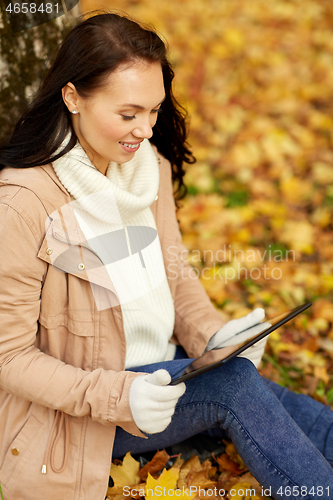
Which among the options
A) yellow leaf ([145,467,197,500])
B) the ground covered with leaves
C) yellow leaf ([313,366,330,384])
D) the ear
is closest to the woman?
the ear

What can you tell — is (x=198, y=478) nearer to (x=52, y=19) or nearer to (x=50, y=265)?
(x=50, y=265)

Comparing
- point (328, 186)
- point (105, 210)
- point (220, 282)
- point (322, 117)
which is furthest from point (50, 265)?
point (322, 117)

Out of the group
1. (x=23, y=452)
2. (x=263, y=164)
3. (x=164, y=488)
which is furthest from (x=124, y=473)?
(x=263, y=164)

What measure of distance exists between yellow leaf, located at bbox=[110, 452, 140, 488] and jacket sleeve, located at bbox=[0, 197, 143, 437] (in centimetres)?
34

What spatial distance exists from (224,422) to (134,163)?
90cm

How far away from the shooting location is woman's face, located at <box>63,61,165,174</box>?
1.28m

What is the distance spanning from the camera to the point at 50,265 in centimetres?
130

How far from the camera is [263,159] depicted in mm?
3465

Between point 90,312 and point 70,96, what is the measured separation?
0.63 m

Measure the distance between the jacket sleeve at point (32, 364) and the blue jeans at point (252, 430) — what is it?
239 mm

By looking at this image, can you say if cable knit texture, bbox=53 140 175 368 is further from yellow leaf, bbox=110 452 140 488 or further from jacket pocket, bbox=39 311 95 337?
yellow leaf, bbox=110 452 140 488

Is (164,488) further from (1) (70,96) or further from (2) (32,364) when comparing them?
(1) (70,96)

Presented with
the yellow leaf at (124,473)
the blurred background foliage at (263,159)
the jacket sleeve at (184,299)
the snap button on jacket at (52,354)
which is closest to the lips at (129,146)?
the snap button on jacket at (52,354)

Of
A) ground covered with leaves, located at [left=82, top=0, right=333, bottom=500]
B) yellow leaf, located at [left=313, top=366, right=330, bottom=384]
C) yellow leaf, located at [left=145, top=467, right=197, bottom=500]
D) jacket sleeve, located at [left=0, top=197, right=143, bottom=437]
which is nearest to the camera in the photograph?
jacket sleeve, located at [left=0, top=197, right=143, bottom=437]
